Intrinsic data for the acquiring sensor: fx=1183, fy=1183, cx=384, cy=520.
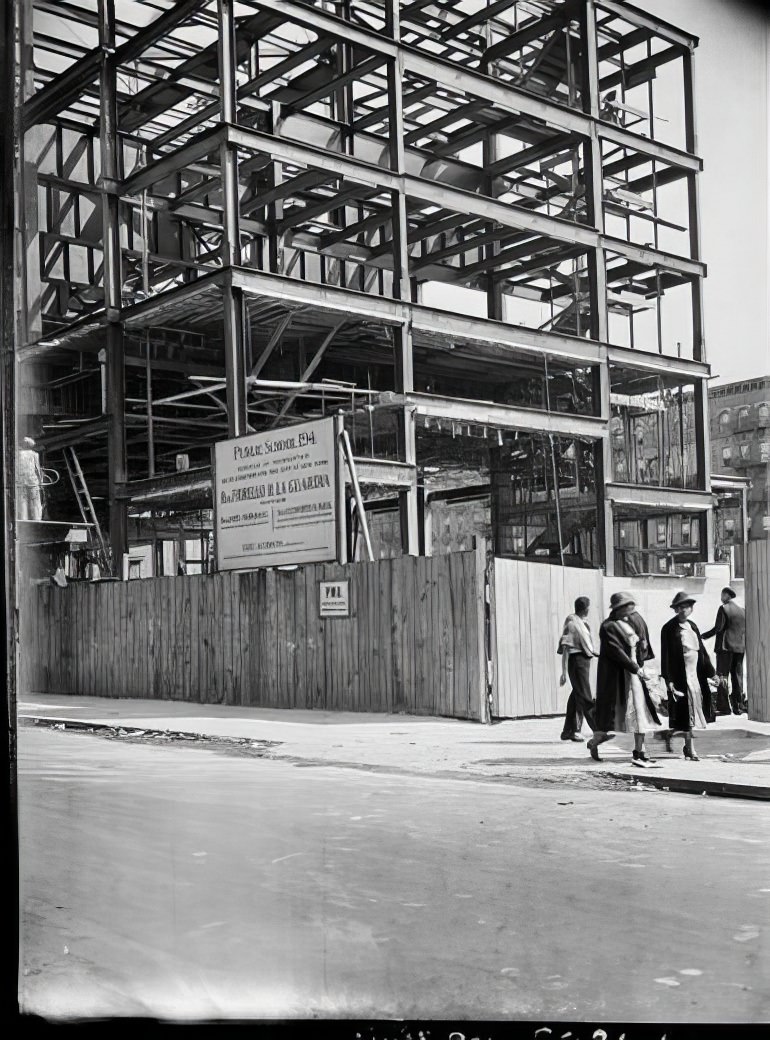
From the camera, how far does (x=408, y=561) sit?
1961 cm

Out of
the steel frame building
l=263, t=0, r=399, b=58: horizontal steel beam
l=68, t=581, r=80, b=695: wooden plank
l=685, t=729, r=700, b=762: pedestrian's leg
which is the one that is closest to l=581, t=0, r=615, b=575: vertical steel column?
the steel frame building

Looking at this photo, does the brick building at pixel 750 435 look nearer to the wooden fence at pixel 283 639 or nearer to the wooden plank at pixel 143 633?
the wooden fence at pixel 283 639

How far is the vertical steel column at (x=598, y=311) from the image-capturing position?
33.8 meters

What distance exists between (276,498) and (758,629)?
38.8ft

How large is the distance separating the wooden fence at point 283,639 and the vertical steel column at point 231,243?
15.2ft

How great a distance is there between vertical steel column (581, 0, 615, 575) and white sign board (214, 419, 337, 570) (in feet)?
44.4

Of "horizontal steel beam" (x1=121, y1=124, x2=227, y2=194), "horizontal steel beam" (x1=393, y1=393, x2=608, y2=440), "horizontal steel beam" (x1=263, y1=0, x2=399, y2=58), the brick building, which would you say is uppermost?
"horizontal steel beam" (x1=263, y1=0, x2=399, y2=58)

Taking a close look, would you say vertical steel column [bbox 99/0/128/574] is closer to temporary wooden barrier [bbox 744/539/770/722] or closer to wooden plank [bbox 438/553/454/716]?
wooden plank [bbox 438/553/454/716]

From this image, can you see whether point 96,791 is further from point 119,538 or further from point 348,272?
point 348,272

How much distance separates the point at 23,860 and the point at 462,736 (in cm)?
1161

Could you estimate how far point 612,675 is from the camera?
13.3 metres

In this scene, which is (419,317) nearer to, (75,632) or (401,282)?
(401,282)

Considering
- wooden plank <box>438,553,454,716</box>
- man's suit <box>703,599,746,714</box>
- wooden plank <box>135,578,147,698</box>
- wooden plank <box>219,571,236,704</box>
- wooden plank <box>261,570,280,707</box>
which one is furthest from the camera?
wooden plank <box>135,578,147,698</box>

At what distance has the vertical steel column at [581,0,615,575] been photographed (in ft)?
111
